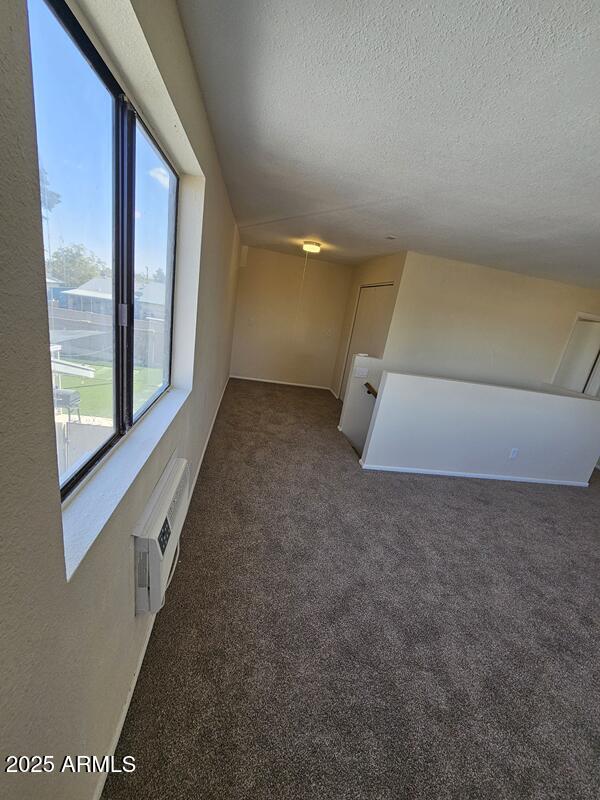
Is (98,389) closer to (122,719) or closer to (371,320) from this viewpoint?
(122,719)

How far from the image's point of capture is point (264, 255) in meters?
5.77

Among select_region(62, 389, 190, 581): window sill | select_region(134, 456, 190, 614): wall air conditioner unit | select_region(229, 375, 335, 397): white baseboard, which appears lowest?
select_region(229, 375, 335, 397): white baseboard

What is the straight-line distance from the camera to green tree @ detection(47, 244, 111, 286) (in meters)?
0.81

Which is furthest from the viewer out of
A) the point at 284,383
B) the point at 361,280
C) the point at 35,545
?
the point at 284,383

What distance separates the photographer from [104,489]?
3.08ft

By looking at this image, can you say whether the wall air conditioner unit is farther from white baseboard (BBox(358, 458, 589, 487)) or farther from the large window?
white baseboard (BBox(358, 458, 589, 487))

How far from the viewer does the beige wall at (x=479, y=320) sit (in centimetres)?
416

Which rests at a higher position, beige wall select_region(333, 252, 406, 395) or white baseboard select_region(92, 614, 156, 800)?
beige wall select_region(333, 252, 406, 395)

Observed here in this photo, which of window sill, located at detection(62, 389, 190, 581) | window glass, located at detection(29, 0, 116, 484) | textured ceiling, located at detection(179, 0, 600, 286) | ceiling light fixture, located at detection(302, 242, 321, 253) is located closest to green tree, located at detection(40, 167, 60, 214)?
window glass, located at detection(29, 0, 116, 484)

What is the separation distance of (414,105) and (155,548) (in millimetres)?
2064

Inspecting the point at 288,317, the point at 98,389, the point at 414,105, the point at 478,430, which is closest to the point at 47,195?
the point at 98,389

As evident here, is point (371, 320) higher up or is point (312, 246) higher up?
point (312, 246)

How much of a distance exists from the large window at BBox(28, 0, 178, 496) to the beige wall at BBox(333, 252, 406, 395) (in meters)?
3.39

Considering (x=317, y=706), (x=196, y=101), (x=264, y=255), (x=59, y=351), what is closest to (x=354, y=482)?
(x=317, y=706)
